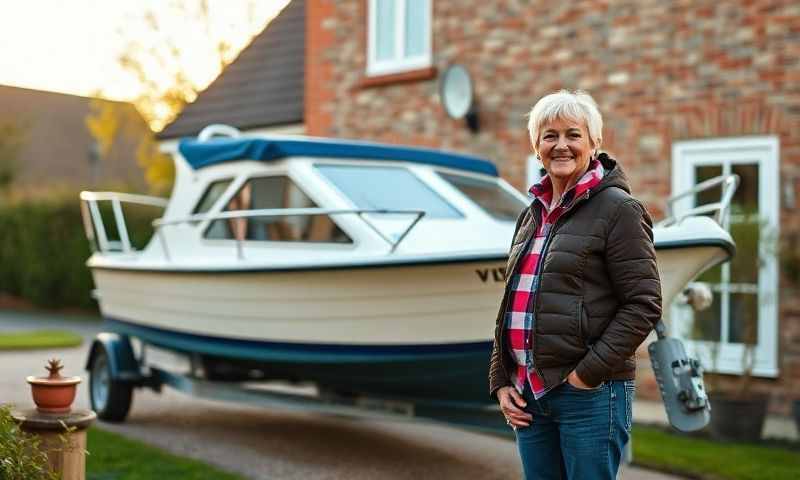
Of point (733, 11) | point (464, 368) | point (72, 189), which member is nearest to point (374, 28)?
point (733, 11)

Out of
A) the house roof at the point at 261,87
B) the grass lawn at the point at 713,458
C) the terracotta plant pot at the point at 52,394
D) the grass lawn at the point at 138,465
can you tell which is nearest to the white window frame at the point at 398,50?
the house roof at the point at 261,87

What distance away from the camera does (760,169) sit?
30.4ft

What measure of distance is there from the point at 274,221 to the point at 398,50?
5868 millimetres

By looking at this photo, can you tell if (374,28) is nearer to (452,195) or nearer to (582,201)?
(452,195)

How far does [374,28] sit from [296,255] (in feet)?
21.9

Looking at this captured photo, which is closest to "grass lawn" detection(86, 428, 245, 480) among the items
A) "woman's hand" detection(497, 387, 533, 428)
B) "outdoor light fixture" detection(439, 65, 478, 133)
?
"woman's hand" detection(497, 387, 533, 428)

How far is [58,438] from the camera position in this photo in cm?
435

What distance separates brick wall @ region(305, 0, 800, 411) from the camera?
363 inches

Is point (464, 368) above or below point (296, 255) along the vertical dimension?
below

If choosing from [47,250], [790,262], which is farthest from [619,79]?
[47,250]

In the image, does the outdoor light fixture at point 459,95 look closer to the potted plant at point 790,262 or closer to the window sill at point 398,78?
the window sill at point 398,78

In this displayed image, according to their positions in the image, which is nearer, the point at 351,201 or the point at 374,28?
the point at 351,201

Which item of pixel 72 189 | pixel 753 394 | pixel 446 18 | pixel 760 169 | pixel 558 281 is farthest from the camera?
pixel 72 189

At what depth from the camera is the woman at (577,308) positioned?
125 inches
